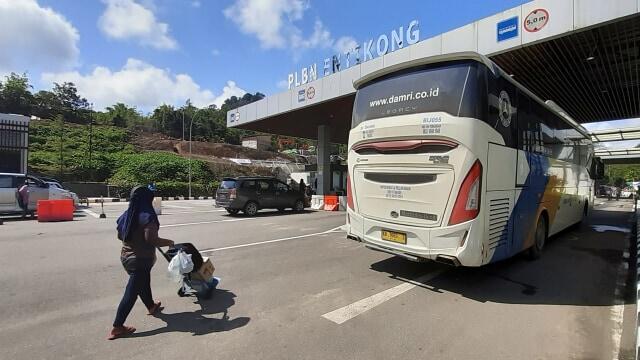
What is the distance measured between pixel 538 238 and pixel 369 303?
16.0 feet

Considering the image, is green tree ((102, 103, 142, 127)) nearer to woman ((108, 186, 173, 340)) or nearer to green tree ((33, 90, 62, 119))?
green tree ((33, 90, 62, 119))

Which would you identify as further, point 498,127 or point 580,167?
point 580,167

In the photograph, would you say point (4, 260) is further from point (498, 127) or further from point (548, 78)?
point (548, 78)

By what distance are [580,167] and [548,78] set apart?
581 centimetres

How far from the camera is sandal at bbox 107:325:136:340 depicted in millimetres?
4008

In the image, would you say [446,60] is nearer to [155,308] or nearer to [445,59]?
[445,59]

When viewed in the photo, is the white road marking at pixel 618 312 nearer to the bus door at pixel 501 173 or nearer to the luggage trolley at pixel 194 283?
the bus door at pixel 501 173

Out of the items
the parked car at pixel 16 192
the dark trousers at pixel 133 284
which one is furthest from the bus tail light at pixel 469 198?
the parked car at pixel 16 192

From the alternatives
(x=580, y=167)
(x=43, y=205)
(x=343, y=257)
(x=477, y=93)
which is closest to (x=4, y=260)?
(x=343, y=257)

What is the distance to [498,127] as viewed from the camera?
5.74m

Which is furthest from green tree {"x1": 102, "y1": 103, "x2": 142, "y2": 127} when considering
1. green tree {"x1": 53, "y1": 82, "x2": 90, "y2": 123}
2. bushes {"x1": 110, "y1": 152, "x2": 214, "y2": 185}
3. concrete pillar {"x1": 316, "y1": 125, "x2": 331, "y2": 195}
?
concrete pillar {"x1": 316, "y1": 125, "x2": 331, "y2": 195}

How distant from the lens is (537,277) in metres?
6.68

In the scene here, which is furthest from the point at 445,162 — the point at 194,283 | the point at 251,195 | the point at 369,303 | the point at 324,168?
the point at 324,168

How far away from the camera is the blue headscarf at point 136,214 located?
420 cm
